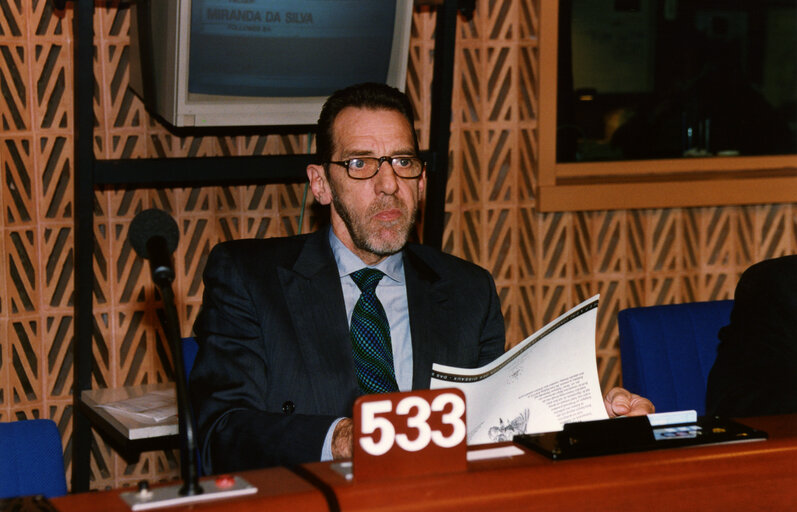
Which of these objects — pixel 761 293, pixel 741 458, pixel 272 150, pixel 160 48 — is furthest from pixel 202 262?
pixel 741 458

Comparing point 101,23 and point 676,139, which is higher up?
point 101,23

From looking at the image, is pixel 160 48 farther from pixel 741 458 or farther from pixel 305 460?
pixel 741 458

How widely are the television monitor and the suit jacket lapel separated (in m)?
0.98

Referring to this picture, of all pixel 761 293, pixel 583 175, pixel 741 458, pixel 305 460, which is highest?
pixel 583 175

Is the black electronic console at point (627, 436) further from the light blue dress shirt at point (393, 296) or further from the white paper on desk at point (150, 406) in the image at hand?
the white paper on desk at point (150, 406)

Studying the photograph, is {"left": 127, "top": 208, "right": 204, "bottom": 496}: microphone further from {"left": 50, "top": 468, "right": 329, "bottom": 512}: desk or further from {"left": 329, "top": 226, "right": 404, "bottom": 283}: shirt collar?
{"left": 329, "top": 226, "right": 404, "bottom": 283}: shirt collar

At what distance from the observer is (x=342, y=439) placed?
5.14 feet

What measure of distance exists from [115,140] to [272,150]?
1.69 ft

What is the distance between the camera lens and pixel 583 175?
3891 millimetres

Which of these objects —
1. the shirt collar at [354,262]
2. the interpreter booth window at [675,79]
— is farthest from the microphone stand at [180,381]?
the interpreter booth window at [675,79]

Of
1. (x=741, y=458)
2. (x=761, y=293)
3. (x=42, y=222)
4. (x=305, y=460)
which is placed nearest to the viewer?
(x=741, y=458)

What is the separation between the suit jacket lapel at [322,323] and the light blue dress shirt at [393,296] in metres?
0.03

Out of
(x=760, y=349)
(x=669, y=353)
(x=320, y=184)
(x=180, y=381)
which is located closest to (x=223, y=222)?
(x=320, y=184)

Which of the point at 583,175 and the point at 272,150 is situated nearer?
the point at 272,150
